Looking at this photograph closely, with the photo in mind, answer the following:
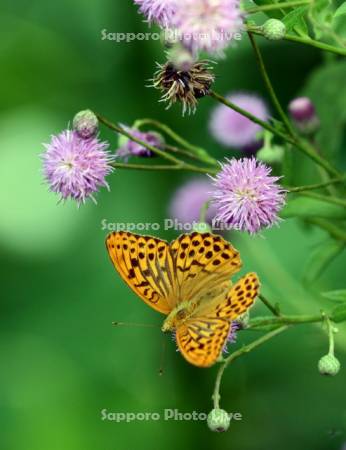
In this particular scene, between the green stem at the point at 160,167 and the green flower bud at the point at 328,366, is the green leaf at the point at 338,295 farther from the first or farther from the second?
the green stem at the point at 160,167

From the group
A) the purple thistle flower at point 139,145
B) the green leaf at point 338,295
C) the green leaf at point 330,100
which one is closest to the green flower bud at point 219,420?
the green leaf at point 338,295

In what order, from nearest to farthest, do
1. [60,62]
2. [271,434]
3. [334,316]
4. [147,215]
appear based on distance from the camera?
[334,316] < [271,434] < [147,215] < [60,62]

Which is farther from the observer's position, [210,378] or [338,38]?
[210,378]

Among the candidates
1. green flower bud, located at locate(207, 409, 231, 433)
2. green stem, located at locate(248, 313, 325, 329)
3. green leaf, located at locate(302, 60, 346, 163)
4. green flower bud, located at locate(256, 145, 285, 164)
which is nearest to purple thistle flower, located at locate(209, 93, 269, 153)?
green leaf, located at locate(302, 60, 346, 163)

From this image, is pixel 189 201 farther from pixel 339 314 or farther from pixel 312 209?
pixel 339 314

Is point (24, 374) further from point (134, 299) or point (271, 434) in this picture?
point (271, 434)

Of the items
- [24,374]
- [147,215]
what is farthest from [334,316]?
[24,374]

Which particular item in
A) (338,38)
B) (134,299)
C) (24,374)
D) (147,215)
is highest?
(338,38)
